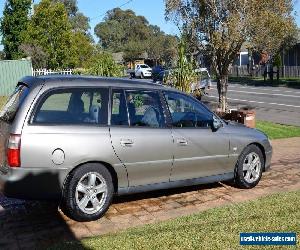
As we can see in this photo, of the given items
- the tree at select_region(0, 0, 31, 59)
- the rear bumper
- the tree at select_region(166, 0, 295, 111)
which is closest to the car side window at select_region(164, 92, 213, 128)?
the rear bumper

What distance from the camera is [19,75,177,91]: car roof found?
5.57m

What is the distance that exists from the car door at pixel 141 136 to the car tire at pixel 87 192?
1.11 feet

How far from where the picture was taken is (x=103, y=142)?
18.5ft

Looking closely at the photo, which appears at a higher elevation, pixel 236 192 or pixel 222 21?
pixel 222 21

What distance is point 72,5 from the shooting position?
8762 cm

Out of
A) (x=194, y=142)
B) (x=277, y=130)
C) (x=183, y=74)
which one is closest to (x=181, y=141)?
(x=194, y=142)

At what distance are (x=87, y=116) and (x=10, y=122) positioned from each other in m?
0.92

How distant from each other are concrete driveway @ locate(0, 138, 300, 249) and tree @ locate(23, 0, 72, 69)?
948 inches

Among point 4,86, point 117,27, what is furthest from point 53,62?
point 117,27

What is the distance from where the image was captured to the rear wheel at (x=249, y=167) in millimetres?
7027

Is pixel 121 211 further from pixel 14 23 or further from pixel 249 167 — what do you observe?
pixel 14 23

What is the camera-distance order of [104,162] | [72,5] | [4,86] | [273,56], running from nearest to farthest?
[104,162] < [4,86] < [273,56] < [72,5]

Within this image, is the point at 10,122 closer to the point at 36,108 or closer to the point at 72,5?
the point at 36,108

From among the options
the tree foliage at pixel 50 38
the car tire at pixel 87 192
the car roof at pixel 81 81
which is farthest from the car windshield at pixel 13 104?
the tree foliage at pixel 50 38
